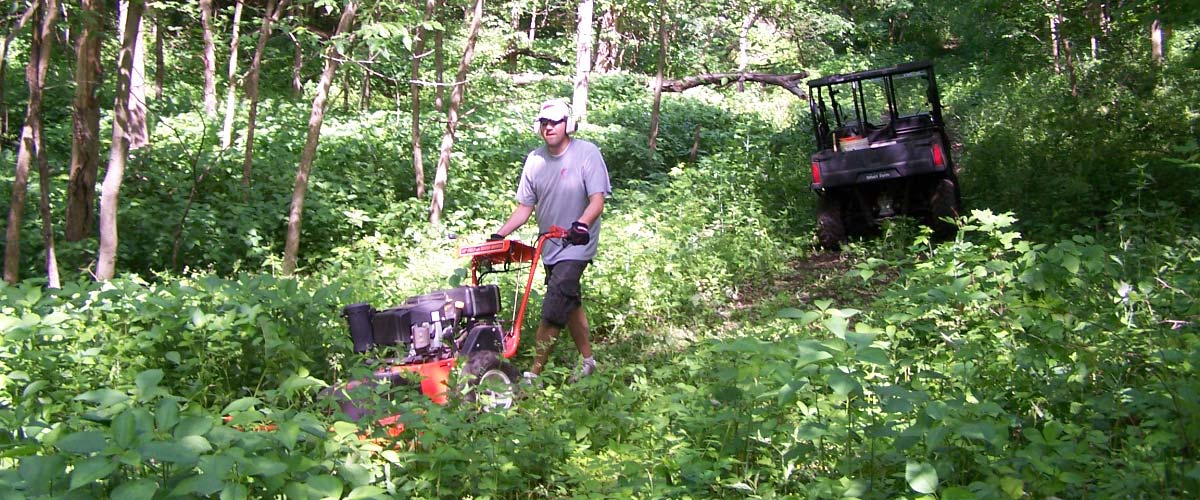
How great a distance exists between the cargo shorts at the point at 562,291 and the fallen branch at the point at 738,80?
Answer: 16.7 m

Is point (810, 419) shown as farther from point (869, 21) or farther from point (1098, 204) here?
point (869, 21)

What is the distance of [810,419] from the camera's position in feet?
12.6

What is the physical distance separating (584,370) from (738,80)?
19.2 metres

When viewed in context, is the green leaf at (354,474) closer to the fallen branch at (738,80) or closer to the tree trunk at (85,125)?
the tree trunk at (85,125)

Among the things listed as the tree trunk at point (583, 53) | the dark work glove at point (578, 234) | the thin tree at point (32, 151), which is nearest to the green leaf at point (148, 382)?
the dark work glove at point (578, 234)

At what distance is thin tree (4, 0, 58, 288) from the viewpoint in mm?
7344

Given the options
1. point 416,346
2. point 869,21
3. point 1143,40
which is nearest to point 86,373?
point 416,346

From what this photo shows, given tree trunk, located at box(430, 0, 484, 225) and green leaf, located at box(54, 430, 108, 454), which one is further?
tree trunk, located at box(430, 0, 484, 225)

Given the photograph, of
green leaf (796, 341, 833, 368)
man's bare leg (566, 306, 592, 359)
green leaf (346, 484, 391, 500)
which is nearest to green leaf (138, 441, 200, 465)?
green leaf (346, 484, 391, 500)

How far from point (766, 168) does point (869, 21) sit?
3071 cm

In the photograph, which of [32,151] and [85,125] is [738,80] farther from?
[32,151]

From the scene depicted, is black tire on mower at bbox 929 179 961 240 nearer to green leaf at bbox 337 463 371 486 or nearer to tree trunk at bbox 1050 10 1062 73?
green leaf at bbox 337 463 371 486

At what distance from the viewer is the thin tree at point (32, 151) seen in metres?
7.34

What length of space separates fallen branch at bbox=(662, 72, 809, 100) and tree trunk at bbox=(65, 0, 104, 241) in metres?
16.2
